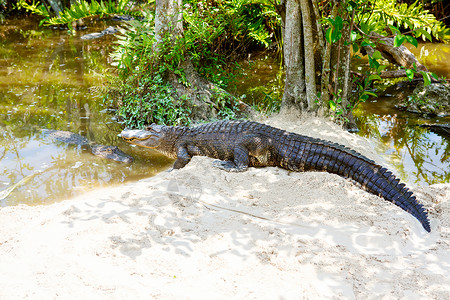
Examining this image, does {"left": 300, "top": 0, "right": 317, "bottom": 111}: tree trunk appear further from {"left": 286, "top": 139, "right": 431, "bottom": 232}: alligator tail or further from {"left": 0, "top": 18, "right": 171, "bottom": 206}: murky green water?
{"left": 0, "top": 18, "right": 171, "bottom": 206}: murky green water

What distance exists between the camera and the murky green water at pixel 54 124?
209 inches

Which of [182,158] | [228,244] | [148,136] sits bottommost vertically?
[182,158]

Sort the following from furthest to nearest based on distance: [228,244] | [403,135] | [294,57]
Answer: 1. [403,135]
2. [294,57]
3. [228,244]

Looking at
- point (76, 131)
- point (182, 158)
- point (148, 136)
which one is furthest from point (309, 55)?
point (76, 131)

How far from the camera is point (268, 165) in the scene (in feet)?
17.4

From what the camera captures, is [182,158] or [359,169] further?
[182,158]

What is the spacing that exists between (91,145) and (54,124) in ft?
4.14

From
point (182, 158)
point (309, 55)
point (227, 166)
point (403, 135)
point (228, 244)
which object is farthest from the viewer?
point (403, 135)

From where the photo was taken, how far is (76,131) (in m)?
6.86

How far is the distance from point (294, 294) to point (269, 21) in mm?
8095

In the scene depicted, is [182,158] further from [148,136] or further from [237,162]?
[237,162]

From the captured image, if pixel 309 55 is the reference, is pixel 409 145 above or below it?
below

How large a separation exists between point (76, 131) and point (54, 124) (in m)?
0.57

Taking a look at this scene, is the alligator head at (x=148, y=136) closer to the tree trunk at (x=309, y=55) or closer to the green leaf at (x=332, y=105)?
the tree trunk at (x=309, y=55)
